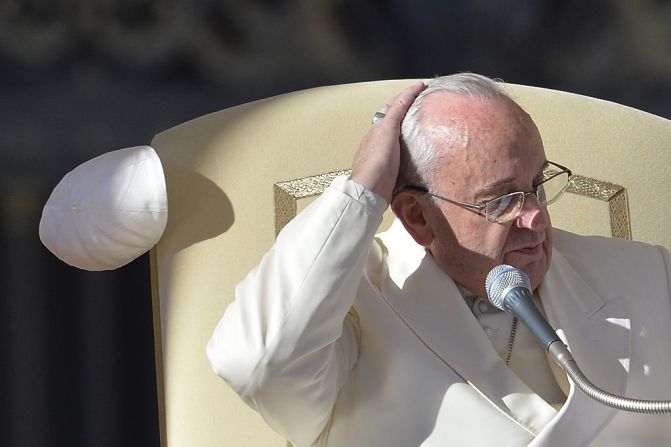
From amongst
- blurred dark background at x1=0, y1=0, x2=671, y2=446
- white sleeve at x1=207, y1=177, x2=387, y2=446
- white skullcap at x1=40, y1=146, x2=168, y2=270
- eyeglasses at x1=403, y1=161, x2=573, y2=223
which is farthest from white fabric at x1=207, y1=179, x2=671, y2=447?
blurred dark background at x1=0, y1=0, x2=671, y2=446

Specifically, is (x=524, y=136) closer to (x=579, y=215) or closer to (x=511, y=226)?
(x=511, y=226)

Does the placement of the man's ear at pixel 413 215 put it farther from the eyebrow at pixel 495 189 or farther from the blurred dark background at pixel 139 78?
the blurred dark background at pixel 139 78

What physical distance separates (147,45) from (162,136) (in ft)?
2.24

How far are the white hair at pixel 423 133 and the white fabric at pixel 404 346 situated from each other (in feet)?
0.41

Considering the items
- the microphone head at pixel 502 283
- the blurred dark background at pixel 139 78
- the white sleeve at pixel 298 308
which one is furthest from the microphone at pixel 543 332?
the blurred dark background at pixel 139 78

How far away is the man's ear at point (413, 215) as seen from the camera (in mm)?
1902

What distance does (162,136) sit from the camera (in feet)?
7.42

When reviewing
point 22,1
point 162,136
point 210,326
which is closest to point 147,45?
point 22,1

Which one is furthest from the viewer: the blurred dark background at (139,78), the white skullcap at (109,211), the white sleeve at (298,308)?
the blurred dark background at (139,78)

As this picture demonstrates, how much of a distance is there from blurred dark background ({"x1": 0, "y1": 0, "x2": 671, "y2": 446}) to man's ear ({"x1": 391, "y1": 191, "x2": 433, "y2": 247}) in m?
0.93

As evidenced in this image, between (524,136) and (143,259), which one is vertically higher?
(524,136)

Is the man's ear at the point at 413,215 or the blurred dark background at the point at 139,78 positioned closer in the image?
the man's ear at the point at 413,215

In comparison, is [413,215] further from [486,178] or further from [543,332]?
[543,332]

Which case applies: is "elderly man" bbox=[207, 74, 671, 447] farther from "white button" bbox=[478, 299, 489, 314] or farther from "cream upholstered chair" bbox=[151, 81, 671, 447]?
"cream upholstered chair" bbox=[151, 81, 671, 447]
